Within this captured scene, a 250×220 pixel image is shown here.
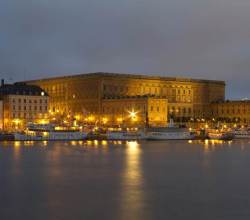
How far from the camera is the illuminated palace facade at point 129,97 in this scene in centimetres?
10394

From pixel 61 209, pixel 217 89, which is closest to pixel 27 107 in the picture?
pixel 217 89

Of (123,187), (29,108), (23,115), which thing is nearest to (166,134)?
(29,108)

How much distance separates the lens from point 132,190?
32938 millimetres

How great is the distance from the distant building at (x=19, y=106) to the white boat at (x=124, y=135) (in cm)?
1142

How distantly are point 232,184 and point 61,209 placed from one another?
36.3 feet

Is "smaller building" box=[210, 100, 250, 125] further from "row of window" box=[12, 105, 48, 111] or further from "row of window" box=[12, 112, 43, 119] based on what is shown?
"row of window" box=[12, 112, 43, 119]

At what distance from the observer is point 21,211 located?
27453 millimetres

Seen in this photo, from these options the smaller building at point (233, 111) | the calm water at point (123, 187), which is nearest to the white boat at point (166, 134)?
the smaller building at point (233, 111)

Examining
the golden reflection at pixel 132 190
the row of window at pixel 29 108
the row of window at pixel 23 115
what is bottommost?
the golden reflection at pixel 132 190

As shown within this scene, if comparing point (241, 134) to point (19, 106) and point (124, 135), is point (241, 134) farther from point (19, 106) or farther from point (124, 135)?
point (19, 106)

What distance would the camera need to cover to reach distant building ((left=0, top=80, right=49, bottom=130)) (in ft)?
297

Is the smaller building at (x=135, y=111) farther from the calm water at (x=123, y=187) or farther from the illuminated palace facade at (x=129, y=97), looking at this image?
the calm water at (x=123, y=187)

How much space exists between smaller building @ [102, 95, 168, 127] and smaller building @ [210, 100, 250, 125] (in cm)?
1892

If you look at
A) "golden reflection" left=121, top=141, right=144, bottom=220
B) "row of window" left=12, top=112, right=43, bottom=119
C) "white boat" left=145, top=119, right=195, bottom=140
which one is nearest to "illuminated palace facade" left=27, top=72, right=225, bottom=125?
"white boat" left=145, top=119, right=195, bottom=140
